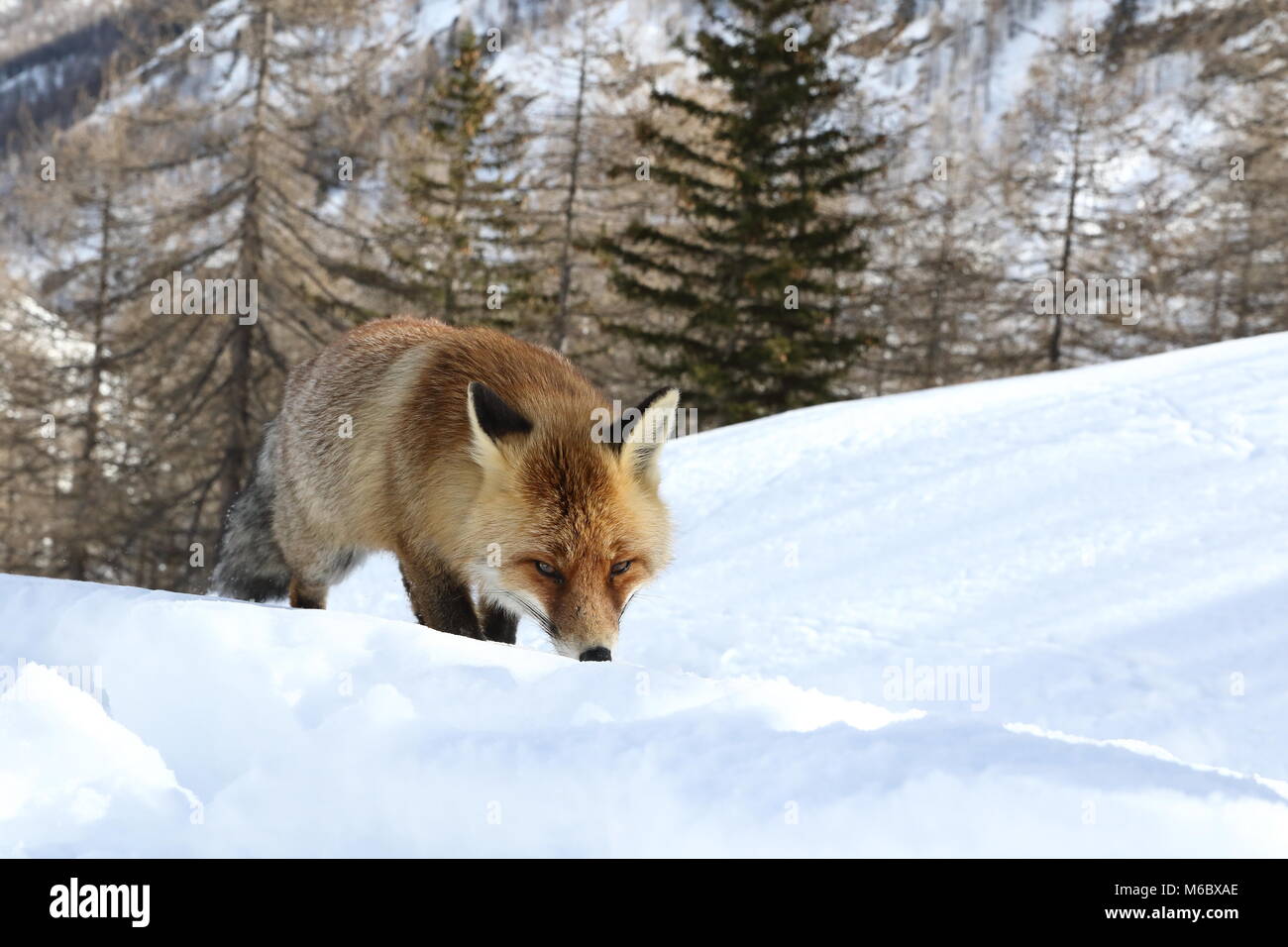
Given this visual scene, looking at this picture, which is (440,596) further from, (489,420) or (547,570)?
(489,420)

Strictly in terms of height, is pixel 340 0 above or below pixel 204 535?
above

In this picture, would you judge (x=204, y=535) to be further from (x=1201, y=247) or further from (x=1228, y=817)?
(x=1201, y=247)

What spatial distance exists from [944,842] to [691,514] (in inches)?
271

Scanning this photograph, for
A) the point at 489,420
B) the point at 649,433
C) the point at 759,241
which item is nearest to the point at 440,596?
the point at 489,420

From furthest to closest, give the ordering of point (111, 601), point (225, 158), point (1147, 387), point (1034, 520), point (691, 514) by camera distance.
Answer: point (225, 158) < point (1147, 387) < point (691, 514) < point (1034, 520) < point (111, 601)

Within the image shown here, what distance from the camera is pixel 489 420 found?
387cm

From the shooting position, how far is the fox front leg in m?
4.43

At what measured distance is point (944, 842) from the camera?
2025mm

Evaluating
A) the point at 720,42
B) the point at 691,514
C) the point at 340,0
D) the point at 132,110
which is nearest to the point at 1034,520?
the point at 691,514

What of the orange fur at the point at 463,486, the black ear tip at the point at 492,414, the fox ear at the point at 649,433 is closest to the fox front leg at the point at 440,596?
the orange fur at the point at 463,486

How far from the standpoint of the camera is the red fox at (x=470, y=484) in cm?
384

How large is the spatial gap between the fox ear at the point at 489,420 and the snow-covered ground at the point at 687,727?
3.04ft

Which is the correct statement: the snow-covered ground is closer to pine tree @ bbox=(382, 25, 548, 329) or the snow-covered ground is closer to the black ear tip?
the black ear tip

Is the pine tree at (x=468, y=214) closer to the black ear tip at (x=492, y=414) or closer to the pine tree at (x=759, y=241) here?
the pine tree at (x=759, y=241)
